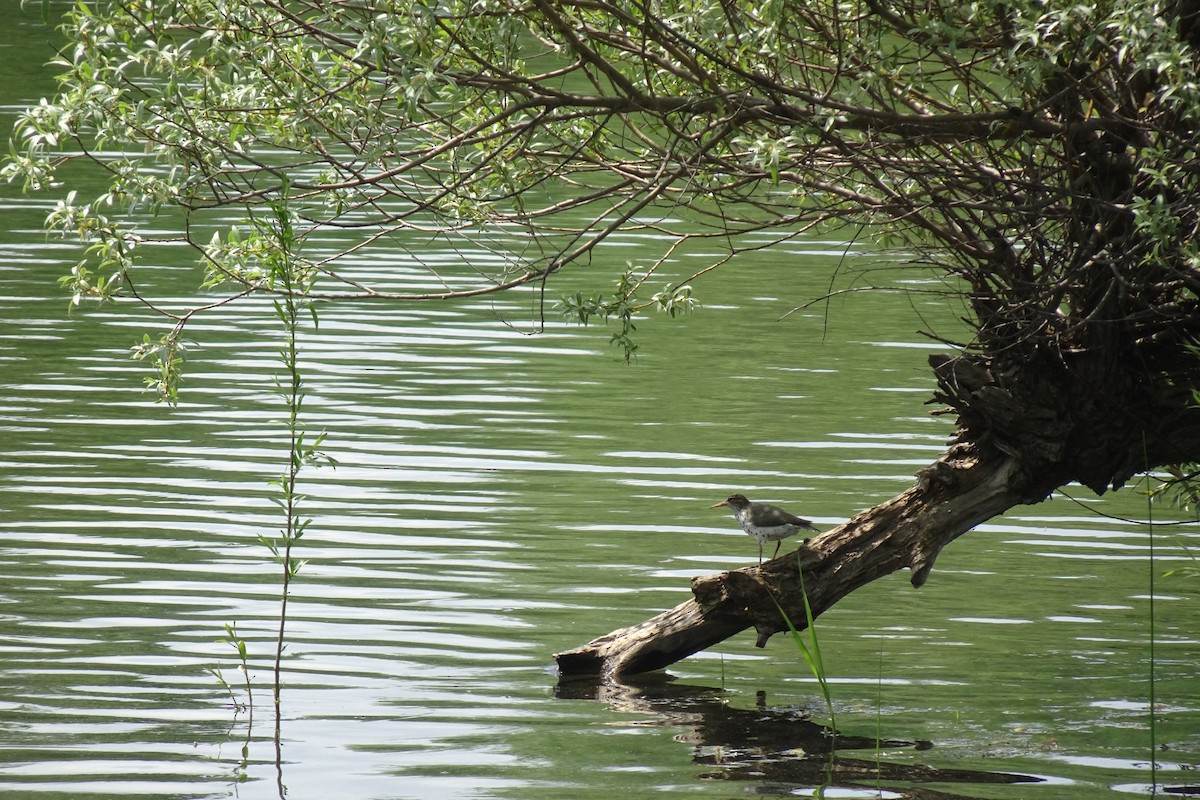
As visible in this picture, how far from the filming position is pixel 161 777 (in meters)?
8.05

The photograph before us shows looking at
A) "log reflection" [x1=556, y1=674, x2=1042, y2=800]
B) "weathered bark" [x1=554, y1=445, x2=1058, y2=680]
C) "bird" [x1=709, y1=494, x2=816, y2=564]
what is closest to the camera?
"log reflection" [x1=556, y1=674, x2=1042, y2=800]

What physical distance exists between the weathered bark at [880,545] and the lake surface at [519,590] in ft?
2.05

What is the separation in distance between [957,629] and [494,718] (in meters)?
3.60

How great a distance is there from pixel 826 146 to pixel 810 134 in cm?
56

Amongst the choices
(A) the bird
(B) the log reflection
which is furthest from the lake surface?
(A) the bird

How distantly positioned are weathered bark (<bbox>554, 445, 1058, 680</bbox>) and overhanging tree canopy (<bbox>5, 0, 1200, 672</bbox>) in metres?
0.02

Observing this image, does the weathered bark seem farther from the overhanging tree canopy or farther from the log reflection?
the log reflection

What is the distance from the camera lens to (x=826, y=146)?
8820mm

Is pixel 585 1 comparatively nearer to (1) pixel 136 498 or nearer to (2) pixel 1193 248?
(2) pixel 1193 248

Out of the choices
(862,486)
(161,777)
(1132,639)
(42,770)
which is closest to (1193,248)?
(1132,639)

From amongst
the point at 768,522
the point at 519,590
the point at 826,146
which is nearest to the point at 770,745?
the point at 768,522

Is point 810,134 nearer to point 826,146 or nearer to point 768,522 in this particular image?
point 826,146

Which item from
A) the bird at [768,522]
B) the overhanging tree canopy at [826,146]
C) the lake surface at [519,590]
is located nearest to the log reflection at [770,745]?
the lake surface at [519,590]

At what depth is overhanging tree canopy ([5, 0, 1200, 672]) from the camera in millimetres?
7430
